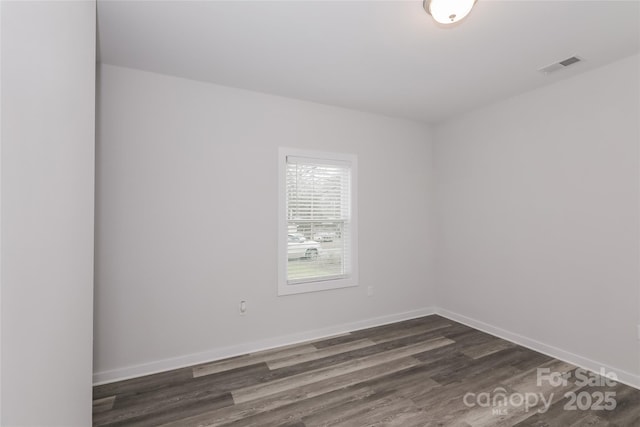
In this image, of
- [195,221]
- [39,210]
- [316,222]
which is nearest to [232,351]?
[195,221]

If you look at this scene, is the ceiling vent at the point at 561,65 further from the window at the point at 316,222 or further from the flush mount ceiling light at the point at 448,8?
the window at the point at 316,222

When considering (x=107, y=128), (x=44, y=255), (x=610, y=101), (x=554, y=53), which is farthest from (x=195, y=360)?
(x=610, y=101)

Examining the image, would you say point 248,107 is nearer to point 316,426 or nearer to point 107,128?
point 107,128

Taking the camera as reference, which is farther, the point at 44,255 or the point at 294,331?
the point at 294,331

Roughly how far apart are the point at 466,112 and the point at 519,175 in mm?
1095

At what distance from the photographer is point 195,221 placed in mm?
2863

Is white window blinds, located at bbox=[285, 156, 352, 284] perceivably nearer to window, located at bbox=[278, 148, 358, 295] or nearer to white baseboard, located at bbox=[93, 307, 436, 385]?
window, located at bbox=[278, 148, 358, 295]

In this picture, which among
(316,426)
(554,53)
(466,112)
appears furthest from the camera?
(466,112)

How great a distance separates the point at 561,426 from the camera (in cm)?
200

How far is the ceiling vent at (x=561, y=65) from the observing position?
250cm

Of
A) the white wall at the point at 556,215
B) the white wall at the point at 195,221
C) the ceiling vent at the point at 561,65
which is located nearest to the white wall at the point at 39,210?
the white wall at the point at 195,221

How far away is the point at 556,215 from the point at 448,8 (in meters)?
2.36

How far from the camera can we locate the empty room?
2.01 metres

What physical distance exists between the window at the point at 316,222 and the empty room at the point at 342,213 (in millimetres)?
25
